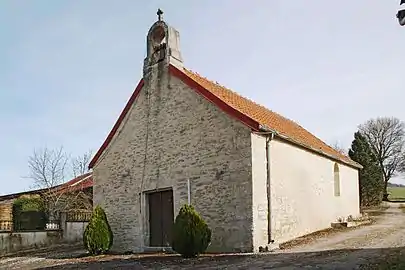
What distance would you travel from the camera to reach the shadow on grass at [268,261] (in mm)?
11016

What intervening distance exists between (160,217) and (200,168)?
3092 mm

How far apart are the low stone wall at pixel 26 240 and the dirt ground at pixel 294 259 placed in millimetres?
4236

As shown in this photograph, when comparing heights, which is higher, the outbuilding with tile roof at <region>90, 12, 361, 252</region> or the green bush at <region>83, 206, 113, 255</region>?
the outbuilding with tile roof at <region>90, 12, 361, 252</region>

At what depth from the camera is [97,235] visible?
17359 mm

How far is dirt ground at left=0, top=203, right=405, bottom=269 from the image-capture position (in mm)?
11555

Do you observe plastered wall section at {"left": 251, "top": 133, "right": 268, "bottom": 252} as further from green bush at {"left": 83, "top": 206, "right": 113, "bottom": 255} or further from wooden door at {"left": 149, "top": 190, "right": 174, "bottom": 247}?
green bush at {"left": 83, "top": 206, "right": 113, "bottom": 255}

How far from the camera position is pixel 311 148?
19.7 metres

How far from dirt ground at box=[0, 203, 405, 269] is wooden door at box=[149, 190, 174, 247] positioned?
1987 mm

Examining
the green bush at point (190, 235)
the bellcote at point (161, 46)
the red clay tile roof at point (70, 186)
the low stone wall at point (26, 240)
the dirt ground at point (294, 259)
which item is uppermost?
the bellcote at point (161, 46)

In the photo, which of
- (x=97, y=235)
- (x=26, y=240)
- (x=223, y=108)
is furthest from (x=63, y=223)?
(x=223, y=108)

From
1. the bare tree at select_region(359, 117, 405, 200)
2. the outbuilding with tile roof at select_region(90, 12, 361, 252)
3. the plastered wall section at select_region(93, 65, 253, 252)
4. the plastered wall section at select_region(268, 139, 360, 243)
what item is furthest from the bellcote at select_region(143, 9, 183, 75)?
the bare tree at select_region(359, 117, 405, 200)

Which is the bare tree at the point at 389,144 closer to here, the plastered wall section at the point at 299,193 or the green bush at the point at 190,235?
the plastered wall section at the point at 299,193

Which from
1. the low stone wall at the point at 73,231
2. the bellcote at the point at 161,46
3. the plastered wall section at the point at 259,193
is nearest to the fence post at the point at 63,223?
the low stone wall at the point at 73,231

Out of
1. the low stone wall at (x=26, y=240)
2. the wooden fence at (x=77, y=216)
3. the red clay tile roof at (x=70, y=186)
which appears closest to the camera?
the low stone wall at (x=26, y=240)
